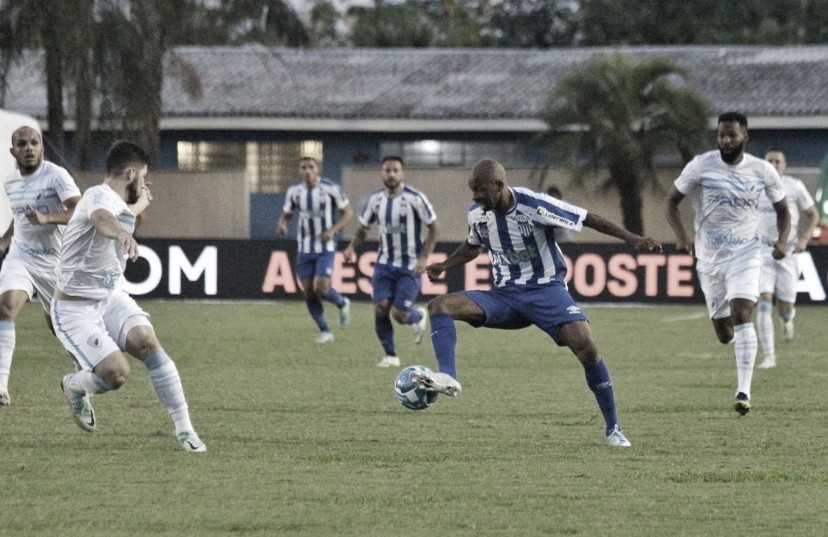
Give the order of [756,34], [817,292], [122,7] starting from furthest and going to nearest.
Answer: [756,34] < [122,7] < [817,292]

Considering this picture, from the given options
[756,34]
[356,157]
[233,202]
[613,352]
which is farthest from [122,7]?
[756,34]

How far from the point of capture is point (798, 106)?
3766 centimetres

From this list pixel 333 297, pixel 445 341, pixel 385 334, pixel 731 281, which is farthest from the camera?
pixel 333 297

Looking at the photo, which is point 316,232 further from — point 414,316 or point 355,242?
point 414,316

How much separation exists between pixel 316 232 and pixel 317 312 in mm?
1031

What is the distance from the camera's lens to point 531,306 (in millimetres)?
9922

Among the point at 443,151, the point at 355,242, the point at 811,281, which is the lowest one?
the point at 811,281

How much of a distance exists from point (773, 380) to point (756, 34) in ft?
128

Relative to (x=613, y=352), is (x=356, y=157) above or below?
above

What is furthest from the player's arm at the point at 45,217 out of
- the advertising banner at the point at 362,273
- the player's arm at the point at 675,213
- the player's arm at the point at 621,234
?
the advertising banner at the point at 362,273

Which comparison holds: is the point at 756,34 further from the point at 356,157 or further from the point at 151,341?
the point at 151,341

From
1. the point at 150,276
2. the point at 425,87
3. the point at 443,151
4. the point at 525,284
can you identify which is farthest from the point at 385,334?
the point at 425,87

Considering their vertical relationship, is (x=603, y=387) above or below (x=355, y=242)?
below

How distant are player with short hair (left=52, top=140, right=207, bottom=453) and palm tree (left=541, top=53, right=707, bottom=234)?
24.0 m
